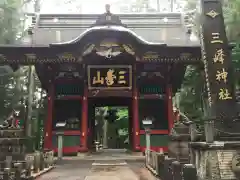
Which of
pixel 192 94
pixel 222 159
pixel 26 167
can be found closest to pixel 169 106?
pixel 192 94

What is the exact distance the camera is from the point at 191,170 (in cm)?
466

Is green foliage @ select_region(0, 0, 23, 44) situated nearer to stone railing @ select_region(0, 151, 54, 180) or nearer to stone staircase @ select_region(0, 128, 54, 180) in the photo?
stone staircase @ select_region(0, 128, 54, 180)

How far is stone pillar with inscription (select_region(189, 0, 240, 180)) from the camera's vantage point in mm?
6172

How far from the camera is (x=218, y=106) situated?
23.7ft

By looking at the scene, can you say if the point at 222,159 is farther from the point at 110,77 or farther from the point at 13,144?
the point at 110,77

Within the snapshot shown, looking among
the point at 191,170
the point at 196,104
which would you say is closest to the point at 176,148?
the point at 191,170

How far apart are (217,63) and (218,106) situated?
1.18 meters

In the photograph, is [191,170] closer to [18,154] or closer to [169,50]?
[18,154]

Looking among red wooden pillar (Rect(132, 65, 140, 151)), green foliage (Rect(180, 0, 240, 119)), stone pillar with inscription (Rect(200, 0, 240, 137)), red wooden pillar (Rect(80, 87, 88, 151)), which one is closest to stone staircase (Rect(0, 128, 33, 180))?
red wooden pillar (Rect(80, 87, 88, 151))

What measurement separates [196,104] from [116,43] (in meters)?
7.41

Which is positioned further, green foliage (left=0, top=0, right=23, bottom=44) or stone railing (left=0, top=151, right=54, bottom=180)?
green foliage (left=0, top=0, right=23, bottom=44)

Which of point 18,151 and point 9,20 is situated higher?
point 9,20

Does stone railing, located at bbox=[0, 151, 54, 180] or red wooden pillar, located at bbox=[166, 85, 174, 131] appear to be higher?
red wooden pillar, located at bbox=[166, 85, 174, 131]

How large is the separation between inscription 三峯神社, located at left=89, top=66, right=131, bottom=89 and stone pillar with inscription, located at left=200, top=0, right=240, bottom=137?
6.75 metres
